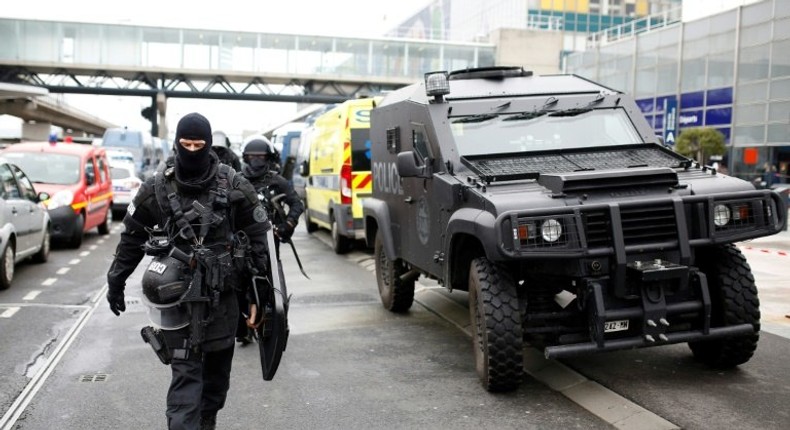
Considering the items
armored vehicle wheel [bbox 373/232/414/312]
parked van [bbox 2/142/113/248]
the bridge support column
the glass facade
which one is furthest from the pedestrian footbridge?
armored vehicle wheel [bbox 373/232/414/312]

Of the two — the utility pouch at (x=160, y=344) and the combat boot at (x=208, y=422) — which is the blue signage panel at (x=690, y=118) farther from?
the utility pouch at (x=160, y=344)

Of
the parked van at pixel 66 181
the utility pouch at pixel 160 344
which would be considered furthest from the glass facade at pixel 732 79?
the utility pouch at pixel 160 344

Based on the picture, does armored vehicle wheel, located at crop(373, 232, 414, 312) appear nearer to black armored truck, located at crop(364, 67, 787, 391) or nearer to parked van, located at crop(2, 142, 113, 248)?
black armored truck, located at crop(364, 67, 787, 391)

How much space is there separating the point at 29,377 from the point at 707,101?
3213cm

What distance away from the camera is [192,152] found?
13.1ft

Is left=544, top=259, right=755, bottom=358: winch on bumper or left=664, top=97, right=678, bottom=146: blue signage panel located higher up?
left=664, top=97, right=678, bottom=146: blue signage panel

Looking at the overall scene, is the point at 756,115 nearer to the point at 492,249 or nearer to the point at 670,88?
the point at 670,88

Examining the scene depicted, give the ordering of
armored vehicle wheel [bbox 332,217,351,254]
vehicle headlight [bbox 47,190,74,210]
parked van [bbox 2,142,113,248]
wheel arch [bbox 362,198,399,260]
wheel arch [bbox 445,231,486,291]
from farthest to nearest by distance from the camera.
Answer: armored vehicle wheel [bbox 332,217,351,254] < parked van [bbox 2,142,113,248] < vehicle headlight [bbox 47,190,74,210] < wheel arch [bbox 362,198,399,260] < wheel arch [bbox 445,231,486,291]

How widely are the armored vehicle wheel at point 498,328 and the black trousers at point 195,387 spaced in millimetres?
1826

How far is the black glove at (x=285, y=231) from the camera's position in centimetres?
738

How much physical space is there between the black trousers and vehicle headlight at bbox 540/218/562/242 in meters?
2.10

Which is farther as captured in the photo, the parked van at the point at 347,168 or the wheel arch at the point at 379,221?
the parked van at the point at 347,168

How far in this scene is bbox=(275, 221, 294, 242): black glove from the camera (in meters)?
7.38

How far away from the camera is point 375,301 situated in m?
9.23
